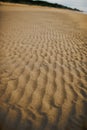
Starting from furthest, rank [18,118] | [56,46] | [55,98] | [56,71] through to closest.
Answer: [56,46]
[56,71]
[55,98]
[18,118]

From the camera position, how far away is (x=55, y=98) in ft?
11.1

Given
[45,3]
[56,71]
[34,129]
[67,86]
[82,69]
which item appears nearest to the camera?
[34,129]

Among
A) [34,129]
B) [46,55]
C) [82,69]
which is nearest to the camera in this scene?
[34,129]

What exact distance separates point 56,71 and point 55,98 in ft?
4.14

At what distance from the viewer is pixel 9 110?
2.98m

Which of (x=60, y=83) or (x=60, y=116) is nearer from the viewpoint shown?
(x=60, y=116)

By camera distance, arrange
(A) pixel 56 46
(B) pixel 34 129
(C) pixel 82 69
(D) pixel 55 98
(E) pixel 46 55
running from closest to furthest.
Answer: (B) pixel 34 129
(D) pixel 55 98
(C) pixel 82 69
(E) pixel 46 55
(A) pixel 56 46

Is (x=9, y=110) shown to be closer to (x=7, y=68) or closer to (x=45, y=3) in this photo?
(x=7, y=68)

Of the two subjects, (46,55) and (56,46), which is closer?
(46,55)

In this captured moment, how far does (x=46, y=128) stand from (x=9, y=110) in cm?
72

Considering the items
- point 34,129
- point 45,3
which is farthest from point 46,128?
point 45,3

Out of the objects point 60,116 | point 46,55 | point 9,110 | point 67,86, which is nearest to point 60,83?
point 67,86

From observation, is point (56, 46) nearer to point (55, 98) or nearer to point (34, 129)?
point (55, 98)

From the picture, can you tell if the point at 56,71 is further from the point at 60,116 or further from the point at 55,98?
the point at 60,116
